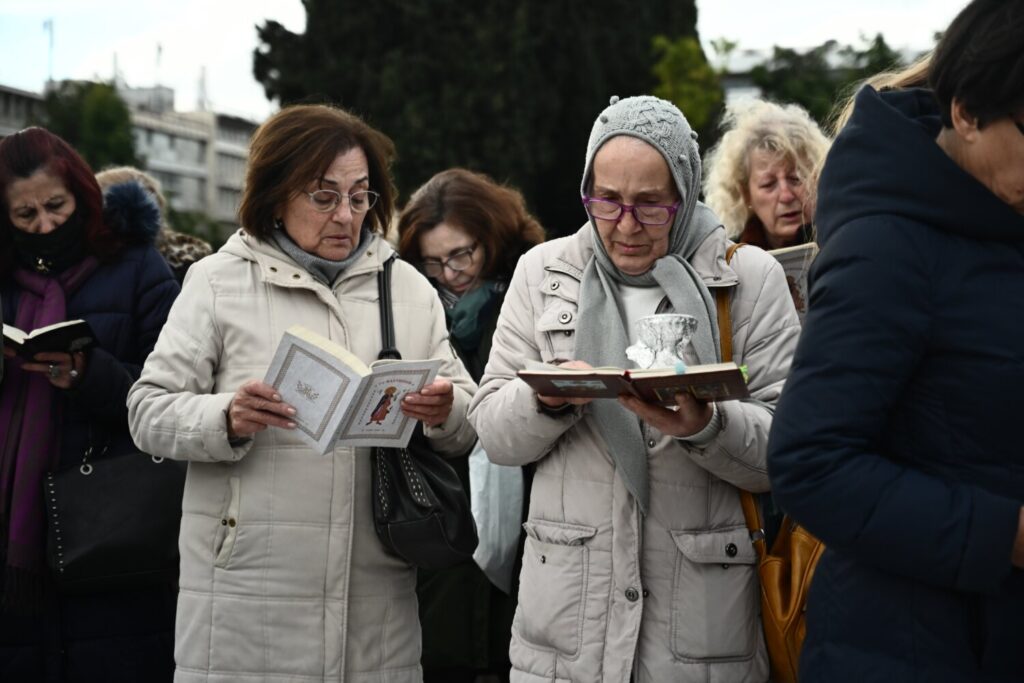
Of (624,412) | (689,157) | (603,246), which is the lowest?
(624,412)

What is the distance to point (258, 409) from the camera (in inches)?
137

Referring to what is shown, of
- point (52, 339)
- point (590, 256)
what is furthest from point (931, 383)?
point (52, 339)

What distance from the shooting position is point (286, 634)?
365 centimetres

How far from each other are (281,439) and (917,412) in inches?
78.5

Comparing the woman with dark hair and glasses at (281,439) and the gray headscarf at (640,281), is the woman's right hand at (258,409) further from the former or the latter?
the gray headscarf at (640,281)

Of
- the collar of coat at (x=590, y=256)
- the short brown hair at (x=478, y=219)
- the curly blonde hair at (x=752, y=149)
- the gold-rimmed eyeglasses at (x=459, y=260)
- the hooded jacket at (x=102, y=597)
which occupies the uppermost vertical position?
the curly blonde hair at (x=752, y=149)

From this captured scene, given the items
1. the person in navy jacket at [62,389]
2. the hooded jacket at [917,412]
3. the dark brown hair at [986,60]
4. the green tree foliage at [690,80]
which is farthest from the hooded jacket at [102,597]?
the green tree foliage at [690,80]

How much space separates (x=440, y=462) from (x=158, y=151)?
10814 cm

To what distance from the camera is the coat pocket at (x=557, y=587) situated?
3086mm

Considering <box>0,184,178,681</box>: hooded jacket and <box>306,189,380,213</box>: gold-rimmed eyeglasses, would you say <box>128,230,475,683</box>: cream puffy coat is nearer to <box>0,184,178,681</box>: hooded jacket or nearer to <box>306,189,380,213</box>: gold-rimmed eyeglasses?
<box>306,189,380,213</box>: gold-rimmed eyeglasses

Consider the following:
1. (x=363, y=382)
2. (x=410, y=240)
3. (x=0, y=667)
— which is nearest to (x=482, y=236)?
(x=410, y=240)

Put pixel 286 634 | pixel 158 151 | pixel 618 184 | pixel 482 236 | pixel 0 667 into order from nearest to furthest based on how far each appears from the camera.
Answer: pixel 618 184 < pixel 286 634 < pixel 0 667 < pixel 482 236 < pixel 158 151

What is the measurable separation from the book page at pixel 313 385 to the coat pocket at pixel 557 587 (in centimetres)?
59

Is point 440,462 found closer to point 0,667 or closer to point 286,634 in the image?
point 286,634
